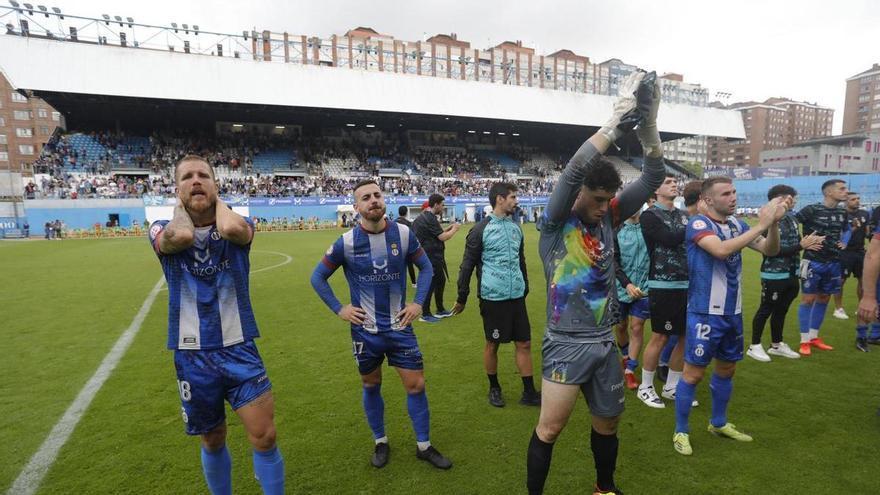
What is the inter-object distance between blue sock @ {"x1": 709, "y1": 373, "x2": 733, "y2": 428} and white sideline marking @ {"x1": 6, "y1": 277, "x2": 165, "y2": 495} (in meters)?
5.43

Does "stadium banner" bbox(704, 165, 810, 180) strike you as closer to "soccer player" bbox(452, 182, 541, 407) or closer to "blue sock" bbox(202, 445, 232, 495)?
"soccer player" bbox(452, 182, 541, 407)

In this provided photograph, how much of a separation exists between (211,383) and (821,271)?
7647 mm

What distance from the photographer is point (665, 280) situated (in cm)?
475

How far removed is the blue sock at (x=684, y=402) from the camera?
12.9 feet

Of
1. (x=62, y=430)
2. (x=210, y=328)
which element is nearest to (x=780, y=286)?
(x=210, y=328)

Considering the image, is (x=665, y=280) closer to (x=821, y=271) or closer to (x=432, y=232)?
(x=821, y=271)

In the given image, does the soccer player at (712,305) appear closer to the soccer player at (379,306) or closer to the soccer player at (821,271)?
the soccer player at (379,306)

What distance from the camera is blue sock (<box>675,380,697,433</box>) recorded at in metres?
3.92

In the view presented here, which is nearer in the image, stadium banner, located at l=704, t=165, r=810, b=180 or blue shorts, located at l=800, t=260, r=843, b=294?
blue shorts, located at l=800, t=260, r=843, b=294

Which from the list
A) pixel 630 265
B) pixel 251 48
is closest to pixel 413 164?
pixel 251 48

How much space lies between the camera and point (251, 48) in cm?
3981

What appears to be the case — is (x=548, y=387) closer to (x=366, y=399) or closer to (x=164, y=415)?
(x=366, y=399)

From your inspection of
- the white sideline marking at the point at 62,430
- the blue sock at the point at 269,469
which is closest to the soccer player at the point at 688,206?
the blue sock at the point at 269,469

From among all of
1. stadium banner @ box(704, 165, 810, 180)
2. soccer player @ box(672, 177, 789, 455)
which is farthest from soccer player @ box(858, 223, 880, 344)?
stadium banner @ box(704, 165, 810, 180)
